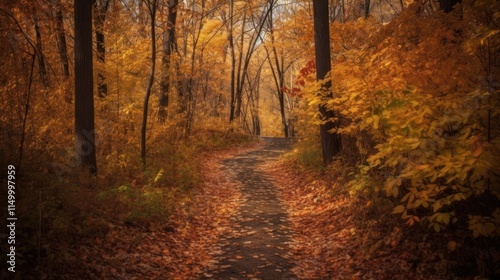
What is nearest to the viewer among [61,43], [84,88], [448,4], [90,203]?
[90,203]

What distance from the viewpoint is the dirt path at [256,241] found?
5.38 metres

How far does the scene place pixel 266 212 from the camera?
840 centimetres

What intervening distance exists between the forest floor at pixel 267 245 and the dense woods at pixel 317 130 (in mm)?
242

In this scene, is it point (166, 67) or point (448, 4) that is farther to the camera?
point (166, 67)

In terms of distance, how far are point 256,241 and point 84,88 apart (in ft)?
18.0

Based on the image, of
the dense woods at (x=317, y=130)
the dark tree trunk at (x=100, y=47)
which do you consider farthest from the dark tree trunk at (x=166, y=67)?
the dark tree trunk at (x=100, y=47)

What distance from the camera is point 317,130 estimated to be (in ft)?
39.8

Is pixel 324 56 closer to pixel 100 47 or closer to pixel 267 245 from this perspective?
pixel 267 245

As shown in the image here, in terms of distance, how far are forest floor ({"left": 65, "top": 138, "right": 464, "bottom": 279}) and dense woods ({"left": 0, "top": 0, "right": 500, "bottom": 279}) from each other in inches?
9.5

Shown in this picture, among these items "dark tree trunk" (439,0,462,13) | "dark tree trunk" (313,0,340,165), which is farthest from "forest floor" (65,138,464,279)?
"dark tree trunk" (439,0,462,13)

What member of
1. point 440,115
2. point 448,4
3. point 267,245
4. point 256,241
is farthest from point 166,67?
point 440,115

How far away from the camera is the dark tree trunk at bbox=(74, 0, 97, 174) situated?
316 inches

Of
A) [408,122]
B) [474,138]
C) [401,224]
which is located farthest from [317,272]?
[474,138]

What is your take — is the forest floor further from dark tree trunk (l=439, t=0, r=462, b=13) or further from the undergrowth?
dark tree trunk (l=439, t=0, r=462, b=13)
